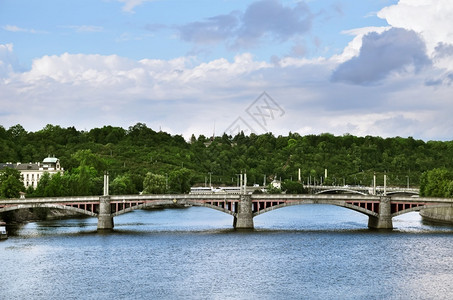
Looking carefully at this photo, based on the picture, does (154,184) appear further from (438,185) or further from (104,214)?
(104,214)

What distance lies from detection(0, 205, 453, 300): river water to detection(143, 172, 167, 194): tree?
59614 mm

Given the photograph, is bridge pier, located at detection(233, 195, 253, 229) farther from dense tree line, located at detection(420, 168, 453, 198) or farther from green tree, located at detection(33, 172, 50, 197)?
green tree, located at detection(33, 172, 50, 197)

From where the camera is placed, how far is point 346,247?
92.6 m

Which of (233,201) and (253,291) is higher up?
(233,201)

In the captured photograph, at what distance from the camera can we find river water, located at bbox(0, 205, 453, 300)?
67250mm

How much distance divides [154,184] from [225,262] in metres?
100

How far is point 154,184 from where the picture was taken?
180500 millimetres

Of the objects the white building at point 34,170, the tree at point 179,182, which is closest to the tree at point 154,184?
the tree at point 179,182

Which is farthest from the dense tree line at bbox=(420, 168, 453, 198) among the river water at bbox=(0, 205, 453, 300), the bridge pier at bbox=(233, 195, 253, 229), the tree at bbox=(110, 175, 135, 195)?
the tree at bbox=(110, 175, 135, 195)

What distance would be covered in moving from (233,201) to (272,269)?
1335 inches

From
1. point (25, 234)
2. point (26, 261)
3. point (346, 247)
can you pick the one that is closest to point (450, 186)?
point (346, 247)

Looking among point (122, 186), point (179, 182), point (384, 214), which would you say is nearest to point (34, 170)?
point (122, 186)

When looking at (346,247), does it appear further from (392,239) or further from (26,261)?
(26,261)

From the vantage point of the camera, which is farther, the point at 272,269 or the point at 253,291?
the point at 272,269
